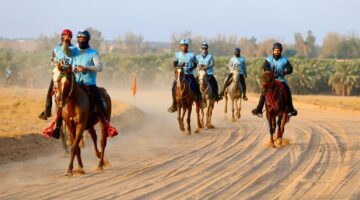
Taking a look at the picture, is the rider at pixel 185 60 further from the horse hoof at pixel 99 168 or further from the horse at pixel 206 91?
the horse hoof at pixel 99 168

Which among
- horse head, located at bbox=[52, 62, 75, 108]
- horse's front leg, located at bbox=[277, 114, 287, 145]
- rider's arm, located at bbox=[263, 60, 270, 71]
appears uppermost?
rider's arm, located at bbox=[263, 60, 270, 71]

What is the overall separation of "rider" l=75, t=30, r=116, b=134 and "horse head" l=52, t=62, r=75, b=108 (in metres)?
1.11

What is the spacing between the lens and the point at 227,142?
20562mm

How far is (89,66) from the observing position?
48.1 ft

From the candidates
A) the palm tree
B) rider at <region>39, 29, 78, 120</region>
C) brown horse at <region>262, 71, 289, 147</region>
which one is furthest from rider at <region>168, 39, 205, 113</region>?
the palm tree

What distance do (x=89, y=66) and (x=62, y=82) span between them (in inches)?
53.6

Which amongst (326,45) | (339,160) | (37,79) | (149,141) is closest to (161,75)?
(37,79)

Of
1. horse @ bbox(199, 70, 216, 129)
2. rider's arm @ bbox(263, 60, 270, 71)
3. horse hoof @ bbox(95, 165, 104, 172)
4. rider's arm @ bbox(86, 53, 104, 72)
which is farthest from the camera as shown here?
horse @ bbox(199, 70, 216, 129)

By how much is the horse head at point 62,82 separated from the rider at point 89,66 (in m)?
1.11

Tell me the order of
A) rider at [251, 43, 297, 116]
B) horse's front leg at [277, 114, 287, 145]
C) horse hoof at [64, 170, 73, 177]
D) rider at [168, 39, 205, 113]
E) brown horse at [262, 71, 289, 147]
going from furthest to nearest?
1. rider at [168, 39, 205, 113]
2. rider at [251, 43, 297, 116]
3. horse's front leg at [277, 114, 287, 145]
4. brown horse at [262, 71, 289, 147]
5. horse hoof at [64, 170, 73, 177]

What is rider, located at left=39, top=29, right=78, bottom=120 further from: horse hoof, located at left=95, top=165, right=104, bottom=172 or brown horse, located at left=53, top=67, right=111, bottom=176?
horse hoof, located at left=95, top=165, right=104, bottom=172

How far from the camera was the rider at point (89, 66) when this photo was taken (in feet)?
48.2

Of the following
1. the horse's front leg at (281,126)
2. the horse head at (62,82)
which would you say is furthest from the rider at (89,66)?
the horse's front leg at (281,126)

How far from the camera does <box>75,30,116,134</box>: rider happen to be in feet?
48.2
